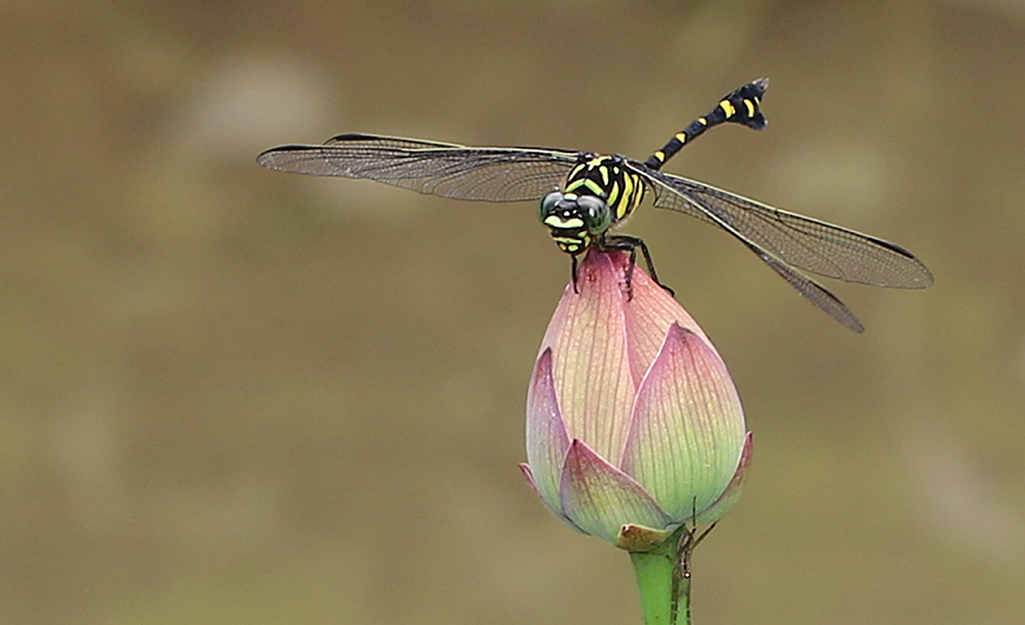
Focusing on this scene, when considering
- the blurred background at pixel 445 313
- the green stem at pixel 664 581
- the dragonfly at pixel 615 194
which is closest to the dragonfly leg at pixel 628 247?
the dragonfly at pixel 615 194

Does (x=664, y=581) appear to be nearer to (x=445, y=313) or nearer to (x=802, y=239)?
(x=802, y=239)

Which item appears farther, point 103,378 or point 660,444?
point 103,378

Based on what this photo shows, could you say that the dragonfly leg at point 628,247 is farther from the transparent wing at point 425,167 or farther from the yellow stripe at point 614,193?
the transparent wing at point 425,167

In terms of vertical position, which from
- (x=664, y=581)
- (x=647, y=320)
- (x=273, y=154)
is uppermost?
(x=273, y=154)

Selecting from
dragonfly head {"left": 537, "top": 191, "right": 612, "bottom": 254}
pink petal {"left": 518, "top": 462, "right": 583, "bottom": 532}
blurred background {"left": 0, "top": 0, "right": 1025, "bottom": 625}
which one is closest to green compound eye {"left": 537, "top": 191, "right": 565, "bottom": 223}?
dragonfly head {"left": 537, "top": 191, "right": 612, "bottom": 254}

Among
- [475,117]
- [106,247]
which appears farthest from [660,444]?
[106,247]

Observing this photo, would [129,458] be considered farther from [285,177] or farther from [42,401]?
[285,177]

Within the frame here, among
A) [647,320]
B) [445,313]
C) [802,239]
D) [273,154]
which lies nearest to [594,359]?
[647,320]
